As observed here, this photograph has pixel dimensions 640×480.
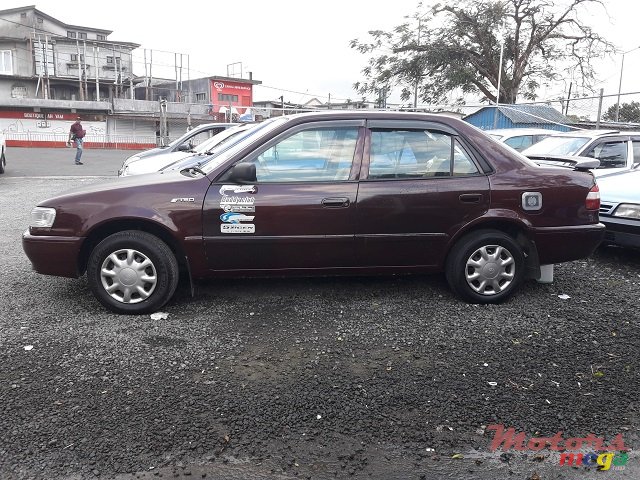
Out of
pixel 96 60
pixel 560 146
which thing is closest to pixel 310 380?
pixel 560 146

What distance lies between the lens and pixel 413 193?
453 cm

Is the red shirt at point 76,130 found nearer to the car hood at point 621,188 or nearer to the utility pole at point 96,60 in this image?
the car hood at point 621,188

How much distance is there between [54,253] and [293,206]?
1.93 meters

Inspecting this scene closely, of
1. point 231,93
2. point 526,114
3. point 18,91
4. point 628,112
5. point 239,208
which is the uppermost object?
point 231,93

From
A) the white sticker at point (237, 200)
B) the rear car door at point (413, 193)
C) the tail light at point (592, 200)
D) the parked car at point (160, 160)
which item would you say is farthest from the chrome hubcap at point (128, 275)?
the parked car at point (160, 160)

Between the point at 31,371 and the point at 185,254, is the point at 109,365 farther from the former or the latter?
the point at 185,254

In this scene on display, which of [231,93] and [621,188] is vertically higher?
[231,93]

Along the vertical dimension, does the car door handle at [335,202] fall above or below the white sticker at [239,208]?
above

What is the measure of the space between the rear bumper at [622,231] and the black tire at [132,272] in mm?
4668

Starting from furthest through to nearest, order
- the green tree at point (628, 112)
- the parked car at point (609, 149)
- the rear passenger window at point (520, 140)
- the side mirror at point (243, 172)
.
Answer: the green tree at point (628, 112)
the rear passenger window at point (520, 140)
the parked car at point (609, 149)
the side mirror at point (243, 172)

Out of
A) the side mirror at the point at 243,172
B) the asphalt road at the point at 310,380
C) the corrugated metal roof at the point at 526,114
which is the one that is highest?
the corrugated metal roof at the point at 526,114

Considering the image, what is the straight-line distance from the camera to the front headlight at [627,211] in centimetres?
585

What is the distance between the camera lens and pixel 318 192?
14.6 feet

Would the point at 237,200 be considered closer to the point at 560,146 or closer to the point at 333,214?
the point at 333,214
